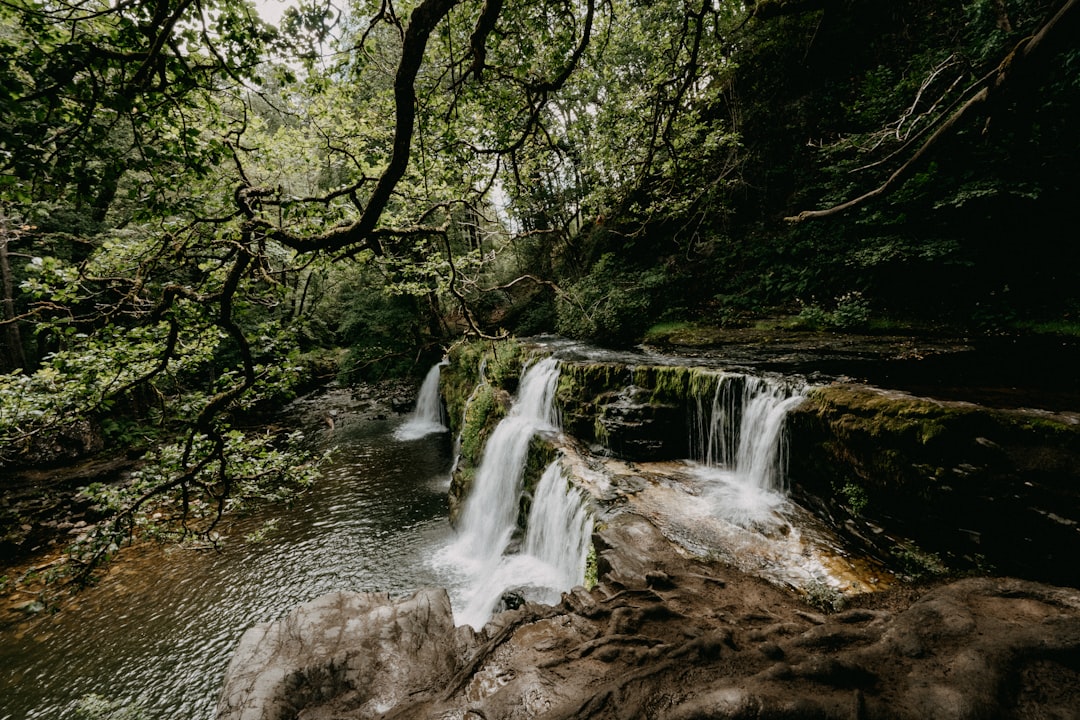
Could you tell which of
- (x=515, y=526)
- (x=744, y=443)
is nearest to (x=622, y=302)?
(x=744, y=443)

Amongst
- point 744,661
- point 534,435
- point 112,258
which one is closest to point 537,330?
point 534,435

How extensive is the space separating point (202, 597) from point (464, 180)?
916 centimetres

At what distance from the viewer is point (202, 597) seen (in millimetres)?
7590

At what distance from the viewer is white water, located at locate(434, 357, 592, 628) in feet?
20.3

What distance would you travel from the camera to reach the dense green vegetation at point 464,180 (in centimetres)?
271

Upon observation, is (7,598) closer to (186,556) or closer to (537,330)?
(186,556)

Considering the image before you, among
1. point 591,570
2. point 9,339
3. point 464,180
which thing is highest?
point 464,180

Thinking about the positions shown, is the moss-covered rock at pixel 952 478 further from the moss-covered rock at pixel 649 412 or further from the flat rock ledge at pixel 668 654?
the moss-covered rock at pixel 649 412

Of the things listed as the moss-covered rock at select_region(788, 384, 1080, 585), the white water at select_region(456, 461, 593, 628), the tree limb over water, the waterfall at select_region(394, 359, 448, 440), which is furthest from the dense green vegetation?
the white water at select_region(456, 461, 593, 628)

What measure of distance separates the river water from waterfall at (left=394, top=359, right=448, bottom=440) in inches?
180

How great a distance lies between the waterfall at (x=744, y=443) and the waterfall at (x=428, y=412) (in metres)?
11.6

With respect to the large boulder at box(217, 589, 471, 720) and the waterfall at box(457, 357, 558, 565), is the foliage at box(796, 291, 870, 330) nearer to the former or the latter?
the waterfall at box(457, 357, 558, 565)

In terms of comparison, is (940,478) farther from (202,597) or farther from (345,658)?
(202,597)

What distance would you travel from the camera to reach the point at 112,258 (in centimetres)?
429
